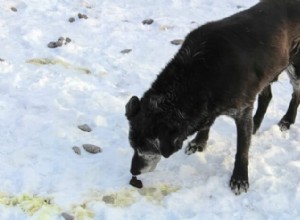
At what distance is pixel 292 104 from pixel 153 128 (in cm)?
251

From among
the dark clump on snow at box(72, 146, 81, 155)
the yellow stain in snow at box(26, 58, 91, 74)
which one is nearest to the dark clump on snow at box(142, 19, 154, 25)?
the yellow stain in snow at box(26, 58, 91, 74)

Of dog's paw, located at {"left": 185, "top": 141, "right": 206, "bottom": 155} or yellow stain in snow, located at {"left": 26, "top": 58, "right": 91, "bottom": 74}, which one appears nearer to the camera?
dog's paw, located at {"left": 185, "top": 141, "right": 206, "bottom": 155}

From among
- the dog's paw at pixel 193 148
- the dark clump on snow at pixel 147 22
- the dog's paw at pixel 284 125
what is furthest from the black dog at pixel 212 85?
the dark clump on snow at pixel 147 22

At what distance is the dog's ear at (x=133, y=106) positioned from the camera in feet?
16.8

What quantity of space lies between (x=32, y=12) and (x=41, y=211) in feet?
18.3

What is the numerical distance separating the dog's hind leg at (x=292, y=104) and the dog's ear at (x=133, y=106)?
229cm

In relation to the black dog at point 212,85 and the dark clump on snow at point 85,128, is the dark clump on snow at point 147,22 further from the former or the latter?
the black dog at point 212,85

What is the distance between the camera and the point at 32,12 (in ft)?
32.2

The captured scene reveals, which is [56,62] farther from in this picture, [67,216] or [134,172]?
[67,216]

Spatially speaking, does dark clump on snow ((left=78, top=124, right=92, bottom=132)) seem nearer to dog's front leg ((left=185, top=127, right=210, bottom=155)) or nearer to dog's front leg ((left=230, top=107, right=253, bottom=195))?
dog's front leg ((left=185, top=127, right=210, bottom=155))

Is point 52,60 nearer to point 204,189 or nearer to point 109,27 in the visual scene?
point 109,27

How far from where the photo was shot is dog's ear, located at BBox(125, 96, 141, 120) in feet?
16.8

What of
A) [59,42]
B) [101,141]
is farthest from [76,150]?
[59,42]

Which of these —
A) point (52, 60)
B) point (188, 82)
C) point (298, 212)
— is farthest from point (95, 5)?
point (298, 212)
